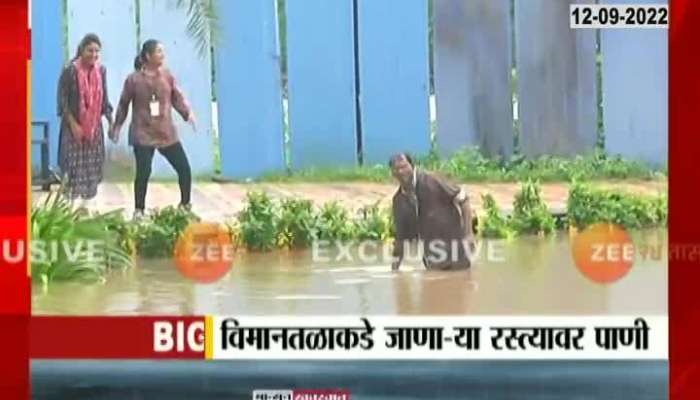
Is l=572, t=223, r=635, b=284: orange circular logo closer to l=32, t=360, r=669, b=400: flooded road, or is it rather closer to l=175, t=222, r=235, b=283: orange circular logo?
l=32, t=360, r=669, b=400: flooded road

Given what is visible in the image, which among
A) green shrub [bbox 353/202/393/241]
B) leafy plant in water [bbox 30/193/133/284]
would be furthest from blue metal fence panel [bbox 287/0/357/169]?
leafy plant in water [bbox 30/193/133/284]

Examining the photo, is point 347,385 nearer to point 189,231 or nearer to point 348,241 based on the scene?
point 348,241

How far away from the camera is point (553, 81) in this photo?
9.73ft

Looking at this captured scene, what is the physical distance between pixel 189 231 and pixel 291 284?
31 cm

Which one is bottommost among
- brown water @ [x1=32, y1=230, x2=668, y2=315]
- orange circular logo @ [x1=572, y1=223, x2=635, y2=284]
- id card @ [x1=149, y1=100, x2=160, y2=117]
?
brown water @ [x1=32, y1=230, x2=668, y2=315]

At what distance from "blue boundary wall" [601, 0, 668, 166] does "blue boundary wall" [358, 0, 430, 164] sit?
487 mm

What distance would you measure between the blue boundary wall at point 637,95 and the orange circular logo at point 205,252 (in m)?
1.05

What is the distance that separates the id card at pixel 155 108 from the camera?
295cm

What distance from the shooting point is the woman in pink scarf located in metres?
2.93

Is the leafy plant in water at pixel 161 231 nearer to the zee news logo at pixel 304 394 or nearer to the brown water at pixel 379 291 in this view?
the brown water at pixel 379 291

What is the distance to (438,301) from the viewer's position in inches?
115

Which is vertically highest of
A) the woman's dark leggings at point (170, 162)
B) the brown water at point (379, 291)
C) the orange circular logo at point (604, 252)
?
the woman's dark leggings at point (170, 162)

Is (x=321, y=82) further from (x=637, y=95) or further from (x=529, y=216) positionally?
(x=637, y=95)

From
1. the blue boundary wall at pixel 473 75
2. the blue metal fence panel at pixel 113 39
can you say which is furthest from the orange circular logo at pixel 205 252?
the blue boundary wall at pixel 473 75
